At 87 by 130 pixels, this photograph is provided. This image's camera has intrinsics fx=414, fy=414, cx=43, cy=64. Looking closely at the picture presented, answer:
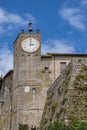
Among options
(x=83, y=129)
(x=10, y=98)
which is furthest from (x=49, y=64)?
(x=83, y=129)

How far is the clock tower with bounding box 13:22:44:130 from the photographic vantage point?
52781mm

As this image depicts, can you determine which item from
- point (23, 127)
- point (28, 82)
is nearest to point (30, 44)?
point (28, 82)

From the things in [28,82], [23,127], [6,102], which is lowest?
[23,127]

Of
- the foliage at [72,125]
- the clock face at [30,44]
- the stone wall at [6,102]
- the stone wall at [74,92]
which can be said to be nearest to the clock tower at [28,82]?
the clock face at [30,44]

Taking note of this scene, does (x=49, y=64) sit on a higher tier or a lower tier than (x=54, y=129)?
higher

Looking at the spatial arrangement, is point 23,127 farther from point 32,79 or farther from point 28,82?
point 32,79

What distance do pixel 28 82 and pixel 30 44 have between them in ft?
16.9

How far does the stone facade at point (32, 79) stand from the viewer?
5291 centimetres

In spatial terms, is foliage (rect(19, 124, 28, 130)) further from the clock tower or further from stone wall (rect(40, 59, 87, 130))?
stone wall (rect(40, 59, 87, 130))

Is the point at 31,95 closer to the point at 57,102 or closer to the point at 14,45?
the point at 14,45

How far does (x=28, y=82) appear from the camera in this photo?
5388cm

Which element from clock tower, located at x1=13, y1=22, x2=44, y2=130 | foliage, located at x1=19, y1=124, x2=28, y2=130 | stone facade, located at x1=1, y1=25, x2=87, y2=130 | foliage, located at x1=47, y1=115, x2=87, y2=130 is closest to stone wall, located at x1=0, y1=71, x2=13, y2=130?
stone facade, located at x1=1, y1=25, x2=87, y2=130

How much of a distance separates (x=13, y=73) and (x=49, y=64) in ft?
19.3

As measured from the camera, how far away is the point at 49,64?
5506 cm
